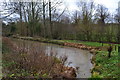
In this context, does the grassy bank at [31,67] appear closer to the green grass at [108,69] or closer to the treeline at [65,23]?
the green grass at [108,69]

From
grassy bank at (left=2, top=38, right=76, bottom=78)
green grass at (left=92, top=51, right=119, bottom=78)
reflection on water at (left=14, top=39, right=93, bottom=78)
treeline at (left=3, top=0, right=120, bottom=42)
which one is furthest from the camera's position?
treeline at (left=3, top=0, right=120, bottom=42)

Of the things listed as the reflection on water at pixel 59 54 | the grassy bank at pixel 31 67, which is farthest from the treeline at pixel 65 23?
the grassy bank at pixel 31 67

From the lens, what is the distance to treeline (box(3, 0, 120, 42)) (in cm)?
1552

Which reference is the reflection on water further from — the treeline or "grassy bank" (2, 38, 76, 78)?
the treeline

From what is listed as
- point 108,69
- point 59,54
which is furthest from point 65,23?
point 108,69

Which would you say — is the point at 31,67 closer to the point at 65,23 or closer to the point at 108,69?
the point at 108,69

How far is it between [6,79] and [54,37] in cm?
1723

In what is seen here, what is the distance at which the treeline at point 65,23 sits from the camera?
15520 mm

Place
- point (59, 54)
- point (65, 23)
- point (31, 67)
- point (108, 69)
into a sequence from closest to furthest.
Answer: point (31, 67), point (108, 69), point (59, 54), point (65, 23)

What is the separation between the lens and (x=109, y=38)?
48.2ft

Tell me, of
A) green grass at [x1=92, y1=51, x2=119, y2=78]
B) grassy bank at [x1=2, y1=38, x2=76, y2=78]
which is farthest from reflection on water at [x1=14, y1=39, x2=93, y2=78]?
green grass at [x1=92, y1=51, x2=119, y2=78]

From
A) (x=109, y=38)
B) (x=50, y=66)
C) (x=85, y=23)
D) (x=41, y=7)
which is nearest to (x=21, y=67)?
(x=50, y=66)

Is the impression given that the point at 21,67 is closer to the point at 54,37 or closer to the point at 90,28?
the point at 90,28

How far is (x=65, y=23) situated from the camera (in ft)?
68.7
